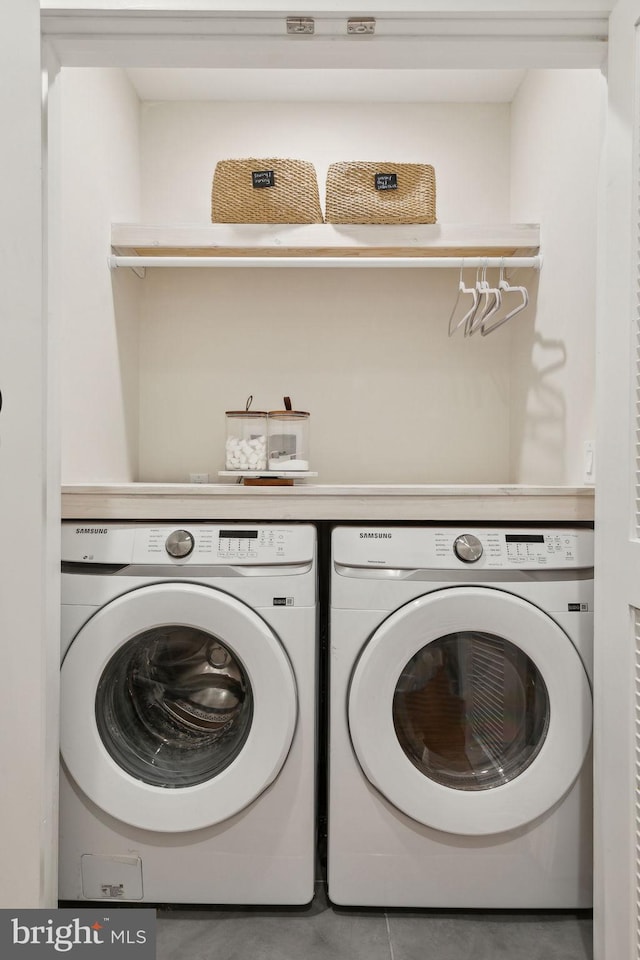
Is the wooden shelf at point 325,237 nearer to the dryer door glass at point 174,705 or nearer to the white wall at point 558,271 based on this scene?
the white wall at point 558,271

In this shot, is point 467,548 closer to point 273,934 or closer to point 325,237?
point 273,934

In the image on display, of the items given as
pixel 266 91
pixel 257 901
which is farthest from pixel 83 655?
pixel 266 91

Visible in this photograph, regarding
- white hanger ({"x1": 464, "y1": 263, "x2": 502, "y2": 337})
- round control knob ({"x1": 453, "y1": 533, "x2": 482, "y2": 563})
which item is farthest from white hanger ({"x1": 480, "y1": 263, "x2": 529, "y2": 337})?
round control knob ({"x1": 453, "y1": 533, "x2": 482, "y2": 563})

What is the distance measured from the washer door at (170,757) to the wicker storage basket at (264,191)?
1.22 m

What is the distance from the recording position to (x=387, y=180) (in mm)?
2008

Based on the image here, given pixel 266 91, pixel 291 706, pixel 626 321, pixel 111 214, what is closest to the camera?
pixel 626 321

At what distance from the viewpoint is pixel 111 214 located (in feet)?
6.98

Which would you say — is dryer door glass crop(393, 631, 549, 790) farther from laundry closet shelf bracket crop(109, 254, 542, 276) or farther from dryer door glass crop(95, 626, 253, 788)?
laundry closet shelf bracket crop(109, 254, 542, 276)

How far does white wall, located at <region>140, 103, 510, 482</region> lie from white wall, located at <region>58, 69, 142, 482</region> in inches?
5.9

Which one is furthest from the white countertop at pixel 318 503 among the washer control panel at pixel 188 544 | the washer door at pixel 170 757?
the washer door at pixel 170 757

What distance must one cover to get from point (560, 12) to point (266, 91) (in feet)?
4.44

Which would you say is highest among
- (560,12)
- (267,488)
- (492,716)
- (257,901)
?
(560,12)

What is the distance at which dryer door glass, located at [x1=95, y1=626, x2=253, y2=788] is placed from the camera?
1517mm

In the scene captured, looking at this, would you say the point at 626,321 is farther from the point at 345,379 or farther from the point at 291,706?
the point at 345,379
